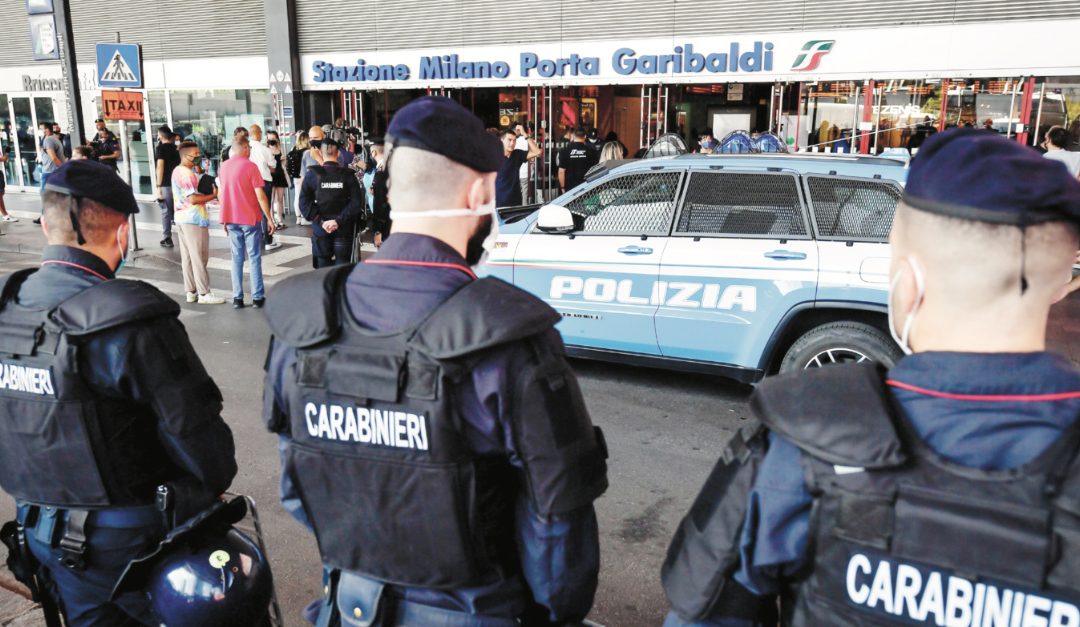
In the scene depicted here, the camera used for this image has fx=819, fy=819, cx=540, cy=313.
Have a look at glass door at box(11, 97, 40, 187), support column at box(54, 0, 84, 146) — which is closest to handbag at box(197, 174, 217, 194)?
support column at box(54, 0, 84, 146)

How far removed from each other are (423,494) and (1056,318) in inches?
334

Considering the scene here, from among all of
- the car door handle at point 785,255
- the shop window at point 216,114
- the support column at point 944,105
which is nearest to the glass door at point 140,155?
the shop window at point 216,114

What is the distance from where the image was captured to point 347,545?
197 cm

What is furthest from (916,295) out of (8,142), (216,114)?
(8,142)

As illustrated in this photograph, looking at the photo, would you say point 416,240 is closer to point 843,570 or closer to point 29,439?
point 843,570

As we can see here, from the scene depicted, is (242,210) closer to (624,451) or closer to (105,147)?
(624,451)

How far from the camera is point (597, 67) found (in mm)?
16328

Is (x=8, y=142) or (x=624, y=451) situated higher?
(x=8, y=142)

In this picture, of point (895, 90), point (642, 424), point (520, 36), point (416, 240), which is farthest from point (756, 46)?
point (416, 240)

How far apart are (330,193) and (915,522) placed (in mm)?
8163

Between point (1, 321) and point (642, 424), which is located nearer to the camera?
point (1, 321)

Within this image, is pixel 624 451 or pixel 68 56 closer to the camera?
pixel 624 451

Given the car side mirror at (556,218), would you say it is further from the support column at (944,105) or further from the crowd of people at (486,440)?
the support column at (944,105)

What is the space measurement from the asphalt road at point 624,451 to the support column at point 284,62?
39.1 feet
